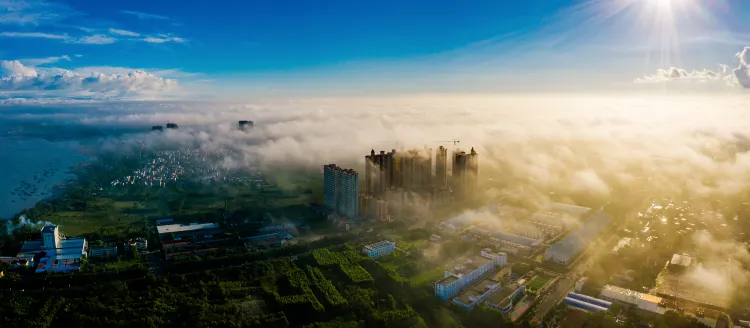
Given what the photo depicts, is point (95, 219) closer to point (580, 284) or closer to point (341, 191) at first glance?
point (341, 191)

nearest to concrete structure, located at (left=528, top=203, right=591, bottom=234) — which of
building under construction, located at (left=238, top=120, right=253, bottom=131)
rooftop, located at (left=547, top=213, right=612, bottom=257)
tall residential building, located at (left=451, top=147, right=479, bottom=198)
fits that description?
rooftop, located at (left=547, top=213, right=612, bottom=257)

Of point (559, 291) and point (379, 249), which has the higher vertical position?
point (379, 249)

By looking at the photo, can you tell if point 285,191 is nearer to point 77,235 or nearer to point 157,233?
point 157,233

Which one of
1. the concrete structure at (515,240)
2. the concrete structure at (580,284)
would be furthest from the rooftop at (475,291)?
the concrete structure at (515,240)

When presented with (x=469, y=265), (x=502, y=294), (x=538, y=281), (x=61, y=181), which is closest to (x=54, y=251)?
(x=61, y=181)

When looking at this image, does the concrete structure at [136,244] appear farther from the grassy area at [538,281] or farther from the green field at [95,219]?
the grassy area at [538,281]
